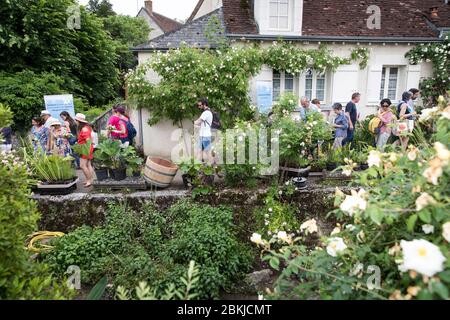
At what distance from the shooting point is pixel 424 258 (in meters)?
1.68

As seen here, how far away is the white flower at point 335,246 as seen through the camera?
7.30 ft

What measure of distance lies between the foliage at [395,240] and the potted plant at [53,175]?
519 cm

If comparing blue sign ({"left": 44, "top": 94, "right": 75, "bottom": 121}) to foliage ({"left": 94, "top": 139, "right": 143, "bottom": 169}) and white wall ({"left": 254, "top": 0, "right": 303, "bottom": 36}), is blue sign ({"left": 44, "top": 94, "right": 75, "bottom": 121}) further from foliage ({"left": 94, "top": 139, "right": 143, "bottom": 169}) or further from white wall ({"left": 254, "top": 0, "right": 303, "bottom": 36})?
white wall ({"left": 254, "top": 0, "right": 303, "bottom": 36})

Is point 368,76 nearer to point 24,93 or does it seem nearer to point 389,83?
point 389,83

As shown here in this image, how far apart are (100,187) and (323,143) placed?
4697 mm

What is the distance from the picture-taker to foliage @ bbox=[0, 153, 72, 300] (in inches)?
95.1

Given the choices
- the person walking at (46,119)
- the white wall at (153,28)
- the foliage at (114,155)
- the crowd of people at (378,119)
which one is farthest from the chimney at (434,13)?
the white wall at (153,28)

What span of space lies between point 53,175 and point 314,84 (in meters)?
8.03

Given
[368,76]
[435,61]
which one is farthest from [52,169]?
[435,61]

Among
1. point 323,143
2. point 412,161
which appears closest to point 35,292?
point 412,161

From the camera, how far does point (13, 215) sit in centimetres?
286

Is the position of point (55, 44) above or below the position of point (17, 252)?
above

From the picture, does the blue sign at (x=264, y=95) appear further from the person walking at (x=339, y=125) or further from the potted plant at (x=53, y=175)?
the potted plant at (x=53, y=175)
